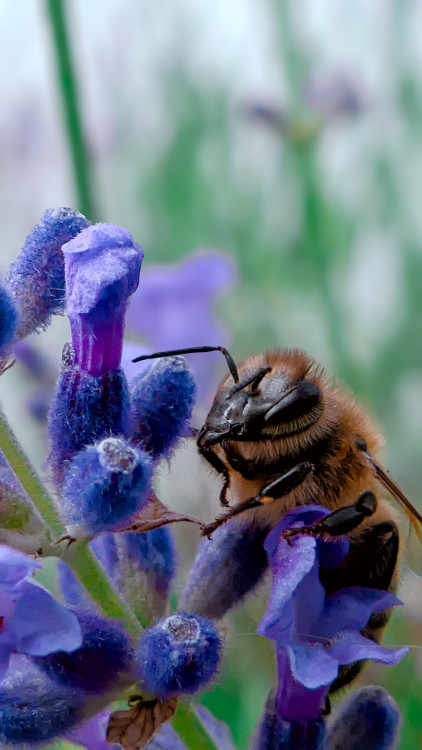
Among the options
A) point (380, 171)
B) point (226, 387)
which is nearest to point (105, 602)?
point (226, 387)

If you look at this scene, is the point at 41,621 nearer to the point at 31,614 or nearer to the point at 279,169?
the point at 31,614

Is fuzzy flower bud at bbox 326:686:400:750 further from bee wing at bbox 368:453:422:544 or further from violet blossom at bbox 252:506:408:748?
bee wing at bbox 368:453:422:544

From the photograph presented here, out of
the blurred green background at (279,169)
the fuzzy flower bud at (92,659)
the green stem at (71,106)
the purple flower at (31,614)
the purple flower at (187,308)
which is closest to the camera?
the purple flower at (31,614)

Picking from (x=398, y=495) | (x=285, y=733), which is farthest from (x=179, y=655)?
(x=398, y=495)

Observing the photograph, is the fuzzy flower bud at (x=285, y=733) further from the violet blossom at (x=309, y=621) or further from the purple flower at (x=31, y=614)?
the purple flower at (x=31, y=614)

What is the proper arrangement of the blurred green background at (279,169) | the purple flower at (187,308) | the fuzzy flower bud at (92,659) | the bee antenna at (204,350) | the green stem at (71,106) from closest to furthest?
1. the fuzzy flower bud at (92,659)
2. the bee antenna at (204,350)
3. the green stem at (71,106)
4. the purple flower at (187,308)
5. the blurred green background at (279,169)

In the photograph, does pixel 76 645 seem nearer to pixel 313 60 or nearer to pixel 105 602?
pixel 105 602

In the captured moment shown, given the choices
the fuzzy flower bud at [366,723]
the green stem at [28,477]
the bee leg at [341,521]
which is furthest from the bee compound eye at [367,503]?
the green stem at [28,477]

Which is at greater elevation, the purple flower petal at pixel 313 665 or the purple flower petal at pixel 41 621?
the purple flower petal at pixel 41 621

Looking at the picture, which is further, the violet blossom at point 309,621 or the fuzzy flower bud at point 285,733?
the fuzzy flower bud at point 285,733
